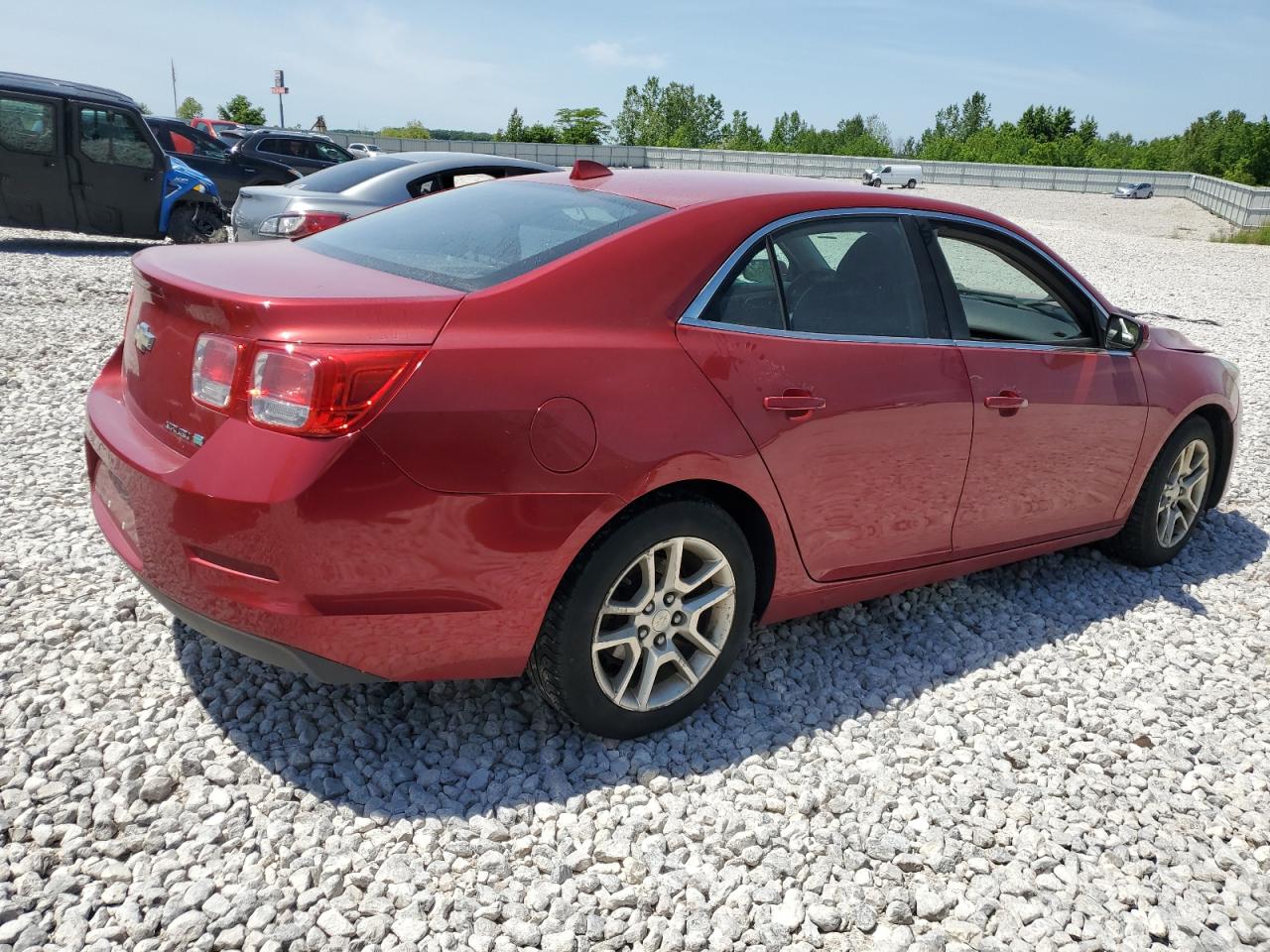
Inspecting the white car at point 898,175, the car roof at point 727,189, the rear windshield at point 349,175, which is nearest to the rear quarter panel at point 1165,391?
the car roof at point 727,189

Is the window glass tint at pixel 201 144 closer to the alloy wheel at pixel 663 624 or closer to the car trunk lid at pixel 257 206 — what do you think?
the car trunk lid at pixel 257 206

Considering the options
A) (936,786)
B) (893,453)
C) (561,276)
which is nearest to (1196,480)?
(893,453)

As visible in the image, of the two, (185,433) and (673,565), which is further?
(673,565)

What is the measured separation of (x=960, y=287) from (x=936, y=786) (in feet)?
6.25

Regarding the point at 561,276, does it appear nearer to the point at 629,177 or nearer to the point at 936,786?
the point at 629,177

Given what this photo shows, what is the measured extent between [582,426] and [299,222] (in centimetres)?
696

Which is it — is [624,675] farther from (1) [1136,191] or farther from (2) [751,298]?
(1) [1136,191]

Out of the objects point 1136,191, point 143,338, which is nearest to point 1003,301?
point 143,338

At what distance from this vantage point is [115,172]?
1276 cm

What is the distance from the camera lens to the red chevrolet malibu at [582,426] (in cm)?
246

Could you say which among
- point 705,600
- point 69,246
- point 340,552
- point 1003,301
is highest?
point 1003,301

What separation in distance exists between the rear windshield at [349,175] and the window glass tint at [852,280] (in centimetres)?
674

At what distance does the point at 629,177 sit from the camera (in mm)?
3670

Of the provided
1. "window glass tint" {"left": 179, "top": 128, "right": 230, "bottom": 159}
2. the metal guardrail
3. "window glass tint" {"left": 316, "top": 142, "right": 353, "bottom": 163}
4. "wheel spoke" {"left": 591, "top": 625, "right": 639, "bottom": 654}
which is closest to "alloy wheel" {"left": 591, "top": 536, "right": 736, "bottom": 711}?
"wheel spoke" {"left": 591, "top": 625, "right": 639, "bottom": 654}
